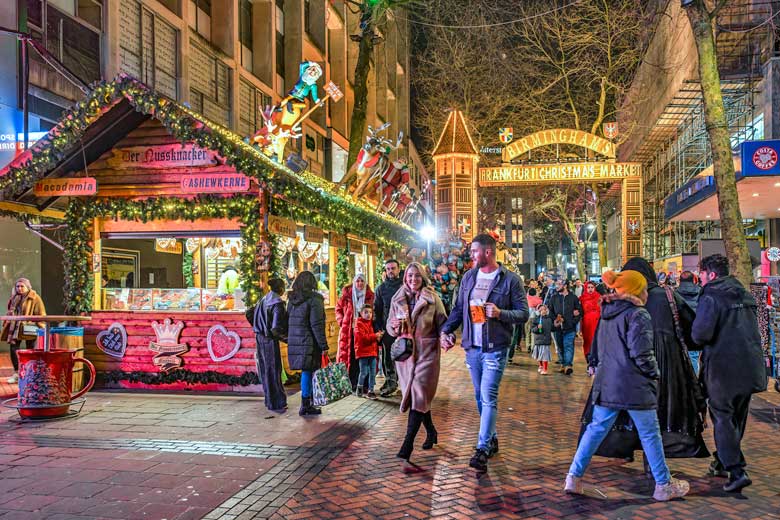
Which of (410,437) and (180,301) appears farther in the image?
(180,301)

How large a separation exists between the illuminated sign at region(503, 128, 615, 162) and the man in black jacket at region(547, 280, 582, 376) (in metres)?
10.6

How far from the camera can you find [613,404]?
513 centimetres

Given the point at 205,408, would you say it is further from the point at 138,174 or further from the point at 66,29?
the point at 66,29

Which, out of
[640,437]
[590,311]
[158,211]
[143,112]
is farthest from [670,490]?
[158,211]

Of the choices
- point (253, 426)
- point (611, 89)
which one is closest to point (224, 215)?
point (253, 426)

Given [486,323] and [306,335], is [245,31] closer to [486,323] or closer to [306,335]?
[306,335]

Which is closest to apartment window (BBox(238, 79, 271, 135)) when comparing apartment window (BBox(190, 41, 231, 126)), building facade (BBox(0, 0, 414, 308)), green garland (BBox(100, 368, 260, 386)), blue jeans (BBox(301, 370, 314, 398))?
building facade (BBox(0, 0, 414, 308))

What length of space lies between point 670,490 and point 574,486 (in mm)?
721

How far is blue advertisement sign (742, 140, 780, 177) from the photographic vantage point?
45.2 feet

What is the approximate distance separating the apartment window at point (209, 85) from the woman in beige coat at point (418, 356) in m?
13.6

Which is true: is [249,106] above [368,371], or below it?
above

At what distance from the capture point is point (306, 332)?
28.2 ft

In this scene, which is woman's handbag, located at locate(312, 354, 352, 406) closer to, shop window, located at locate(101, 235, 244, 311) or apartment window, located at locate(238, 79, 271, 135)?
shop window, located at locate(101, 235, 244, 311)

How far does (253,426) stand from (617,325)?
4530 mm
